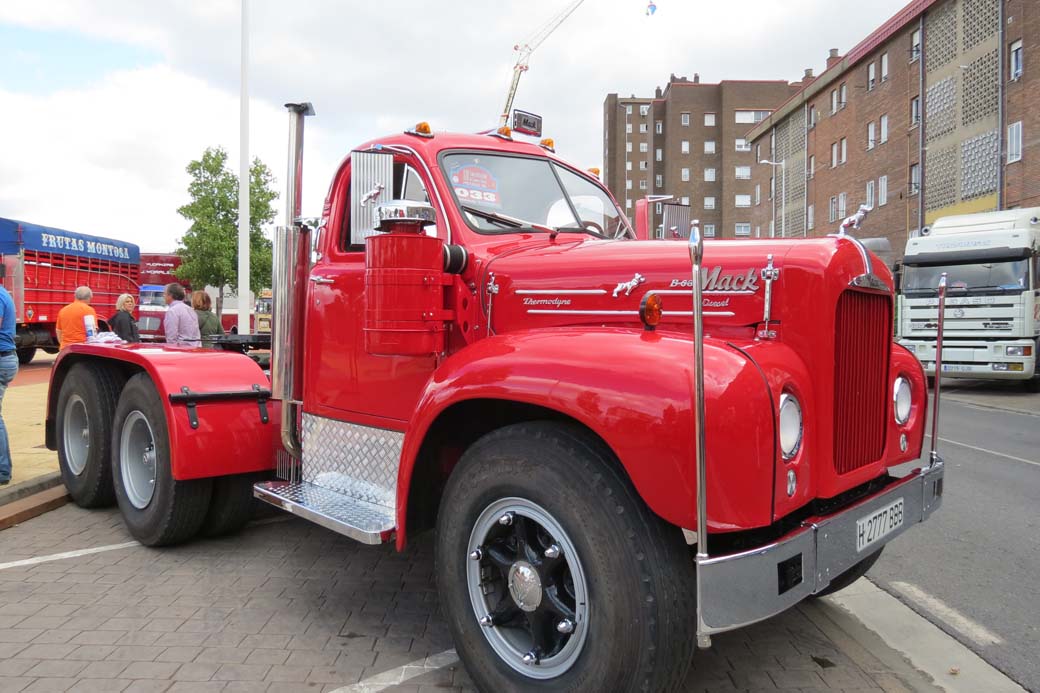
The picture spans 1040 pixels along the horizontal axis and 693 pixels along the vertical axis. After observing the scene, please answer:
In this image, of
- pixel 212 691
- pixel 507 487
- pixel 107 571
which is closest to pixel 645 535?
pixel 507 487

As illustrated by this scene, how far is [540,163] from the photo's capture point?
405 centimetres

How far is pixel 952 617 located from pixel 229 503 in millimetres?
4038

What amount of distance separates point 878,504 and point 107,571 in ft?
13.1

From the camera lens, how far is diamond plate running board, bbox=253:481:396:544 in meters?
A: 3.15

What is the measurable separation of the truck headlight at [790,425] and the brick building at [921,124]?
82.3 feet

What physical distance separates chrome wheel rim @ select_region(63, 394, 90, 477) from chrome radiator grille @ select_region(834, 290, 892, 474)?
5254 millimetres

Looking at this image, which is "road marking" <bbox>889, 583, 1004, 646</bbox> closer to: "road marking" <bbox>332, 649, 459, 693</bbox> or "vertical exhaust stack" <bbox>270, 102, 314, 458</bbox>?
"road marking" <bbox>332, 649, 459, 693</bbox>

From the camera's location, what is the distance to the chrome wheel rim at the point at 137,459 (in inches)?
191

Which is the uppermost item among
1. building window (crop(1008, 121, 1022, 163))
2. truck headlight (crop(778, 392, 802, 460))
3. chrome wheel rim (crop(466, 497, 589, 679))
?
building window (crop(1008, 121, 1022, 163))

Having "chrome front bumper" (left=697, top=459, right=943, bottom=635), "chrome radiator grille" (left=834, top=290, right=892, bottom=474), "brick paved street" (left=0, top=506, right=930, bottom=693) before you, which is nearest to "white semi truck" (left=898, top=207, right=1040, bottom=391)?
"brick paved street" (left=0, top=506, right=930, bottom=693)

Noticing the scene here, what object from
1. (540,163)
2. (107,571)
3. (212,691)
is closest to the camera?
(212,691)

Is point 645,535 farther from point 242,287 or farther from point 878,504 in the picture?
point 242,287

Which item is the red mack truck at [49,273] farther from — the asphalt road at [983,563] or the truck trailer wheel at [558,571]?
the asphalt road at [983,563]

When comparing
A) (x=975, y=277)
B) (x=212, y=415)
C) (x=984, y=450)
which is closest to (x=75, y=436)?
(x=212, y=415)
